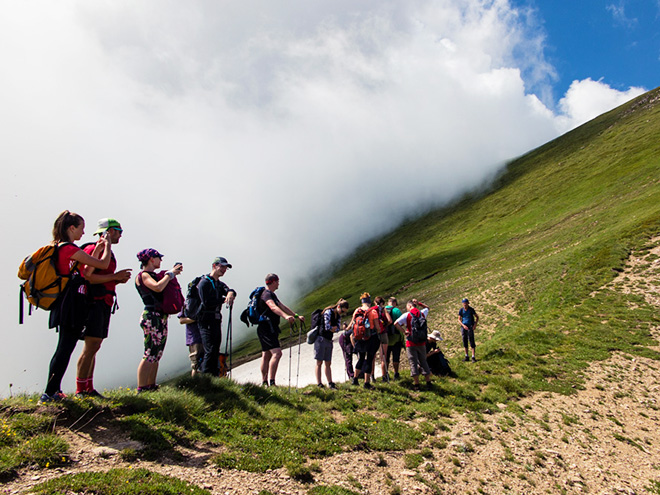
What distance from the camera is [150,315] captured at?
8.16 meters

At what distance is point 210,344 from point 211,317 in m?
0.72

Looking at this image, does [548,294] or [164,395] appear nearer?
[164,395]

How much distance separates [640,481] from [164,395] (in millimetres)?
12110

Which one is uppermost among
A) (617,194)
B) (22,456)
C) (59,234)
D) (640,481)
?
(617,194)

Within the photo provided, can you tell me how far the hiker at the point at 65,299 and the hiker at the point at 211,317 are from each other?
10.00 ft

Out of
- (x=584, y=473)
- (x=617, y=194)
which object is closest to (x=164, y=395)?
(x=584, y=473)

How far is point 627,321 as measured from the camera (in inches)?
802

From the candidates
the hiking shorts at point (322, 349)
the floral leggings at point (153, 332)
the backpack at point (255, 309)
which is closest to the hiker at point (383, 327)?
the hiking shorts at point (322, 349)

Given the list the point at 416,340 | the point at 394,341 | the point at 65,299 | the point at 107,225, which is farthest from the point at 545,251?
the point at 65,299

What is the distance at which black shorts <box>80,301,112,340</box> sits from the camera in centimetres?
688

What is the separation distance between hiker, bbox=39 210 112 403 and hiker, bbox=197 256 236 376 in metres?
3.05

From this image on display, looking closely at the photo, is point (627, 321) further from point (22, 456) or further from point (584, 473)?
point (22, 456)

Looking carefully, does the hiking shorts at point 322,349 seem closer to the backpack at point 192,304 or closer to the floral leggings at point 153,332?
the backpack at point 192,304

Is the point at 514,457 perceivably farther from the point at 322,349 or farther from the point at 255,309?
the point at 255,309
